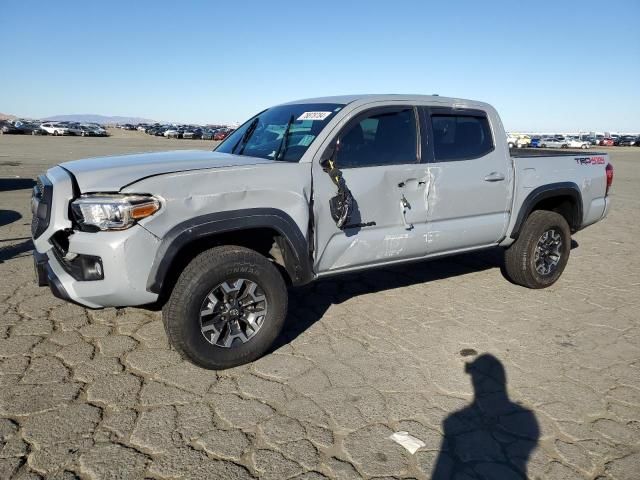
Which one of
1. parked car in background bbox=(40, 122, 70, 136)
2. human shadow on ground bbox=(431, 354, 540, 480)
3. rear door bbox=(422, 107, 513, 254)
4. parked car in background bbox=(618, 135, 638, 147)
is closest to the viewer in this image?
human shadow on ground bbox=(431, 354, 540, 480)

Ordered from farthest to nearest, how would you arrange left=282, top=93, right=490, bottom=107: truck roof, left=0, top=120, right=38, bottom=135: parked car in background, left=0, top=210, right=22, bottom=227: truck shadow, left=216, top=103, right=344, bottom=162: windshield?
left=0, top=120, right=38, bottom=135: parked car in background, left=0, top=210, right=22, bottom=227: truck shadow, left=282, top=93, right=490, bottom=107: truck roof, left=216, top=103, right=344, bottom=162: windshield

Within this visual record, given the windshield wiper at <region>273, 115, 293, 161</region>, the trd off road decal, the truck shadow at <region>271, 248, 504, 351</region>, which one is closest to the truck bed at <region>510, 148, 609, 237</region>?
the trd off road decal

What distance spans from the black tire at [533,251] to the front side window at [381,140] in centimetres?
171

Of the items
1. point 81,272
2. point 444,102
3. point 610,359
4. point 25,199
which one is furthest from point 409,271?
point 25,199

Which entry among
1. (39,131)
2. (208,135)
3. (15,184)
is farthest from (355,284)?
(39,131)

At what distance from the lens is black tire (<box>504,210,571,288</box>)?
16.3 feet

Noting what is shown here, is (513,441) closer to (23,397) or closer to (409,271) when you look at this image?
(23,397)

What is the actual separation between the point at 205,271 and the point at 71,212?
0.89m

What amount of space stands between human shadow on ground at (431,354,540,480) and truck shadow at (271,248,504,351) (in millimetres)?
1369

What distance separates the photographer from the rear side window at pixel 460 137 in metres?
4.26

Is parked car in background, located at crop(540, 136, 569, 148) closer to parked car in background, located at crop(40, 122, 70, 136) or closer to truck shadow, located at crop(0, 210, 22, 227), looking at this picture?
parked car in background, located at crop(40, 122, 70, 136)

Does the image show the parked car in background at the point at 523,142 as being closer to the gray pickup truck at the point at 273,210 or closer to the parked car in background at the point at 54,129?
the parked car in background at the point at 54,129

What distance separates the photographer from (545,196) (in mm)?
4898

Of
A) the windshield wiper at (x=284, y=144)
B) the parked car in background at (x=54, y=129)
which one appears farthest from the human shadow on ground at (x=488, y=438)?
the parked car in background at (x=54, y=129)
